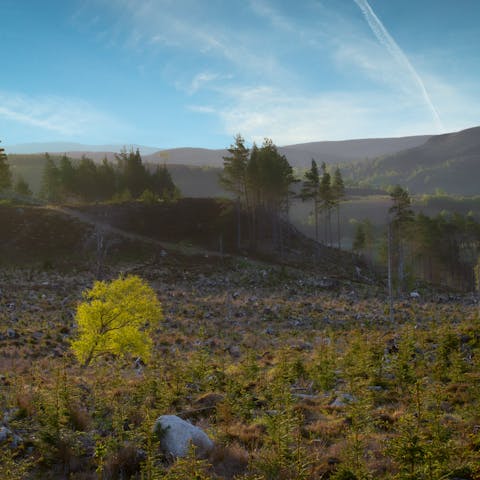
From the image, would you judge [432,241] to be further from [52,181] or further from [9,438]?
[52,181]

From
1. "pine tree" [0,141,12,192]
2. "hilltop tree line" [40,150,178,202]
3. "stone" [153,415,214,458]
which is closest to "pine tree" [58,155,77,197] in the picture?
"hilltop tree line" [40,150,178,202]

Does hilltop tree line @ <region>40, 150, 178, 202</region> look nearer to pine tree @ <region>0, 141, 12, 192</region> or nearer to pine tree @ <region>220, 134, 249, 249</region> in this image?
pine tree @ <region>0, 141, 12, 192</region>

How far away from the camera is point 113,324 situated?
19.8 metres

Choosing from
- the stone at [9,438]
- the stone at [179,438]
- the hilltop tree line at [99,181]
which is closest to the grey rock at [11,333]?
the stone at [9,438]

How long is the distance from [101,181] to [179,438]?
85234mm

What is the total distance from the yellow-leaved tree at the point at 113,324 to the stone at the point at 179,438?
10.8 metres

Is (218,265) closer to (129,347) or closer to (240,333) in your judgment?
(240,333)

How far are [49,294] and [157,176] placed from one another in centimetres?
5657

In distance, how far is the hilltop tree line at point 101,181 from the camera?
84250 millimetres

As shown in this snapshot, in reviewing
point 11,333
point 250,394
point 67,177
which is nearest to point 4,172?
point 67,177

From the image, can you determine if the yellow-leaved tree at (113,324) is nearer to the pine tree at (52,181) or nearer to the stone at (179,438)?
the stone at (179,438)

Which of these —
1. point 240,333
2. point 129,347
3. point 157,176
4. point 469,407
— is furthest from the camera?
point 157,176

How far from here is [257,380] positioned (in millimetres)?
15469

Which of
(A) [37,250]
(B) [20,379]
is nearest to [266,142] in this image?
(A) [37,250]
